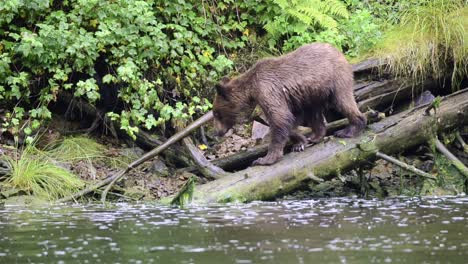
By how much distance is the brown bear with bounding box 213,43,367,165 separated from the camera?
11336 millimetres

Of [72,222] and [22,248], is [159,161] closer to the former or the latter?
[72,222]

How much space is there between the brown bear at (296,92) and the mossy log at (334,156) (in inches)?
11.9

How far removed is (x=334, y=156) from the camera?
430 inches

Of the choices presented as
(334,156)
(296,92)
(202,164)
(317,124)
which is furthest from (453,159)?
(202,164)

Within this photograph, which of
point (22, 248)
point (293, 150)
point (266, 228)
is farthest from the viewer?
point (293, 150)

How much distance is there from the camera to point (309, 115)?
1203 centimetres

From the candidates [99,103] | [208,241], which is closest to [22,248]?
[208,241]

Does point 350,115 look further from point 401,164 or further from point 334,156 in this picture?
point 401,164

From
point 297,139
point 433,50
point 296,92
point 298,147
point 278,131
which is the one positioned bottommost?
point 298,147

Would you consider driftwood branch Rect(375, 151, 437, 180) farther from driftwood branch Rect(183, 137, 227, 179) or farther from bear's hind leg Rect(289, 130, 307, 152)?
driftwood branch Rect(183, 137, 227, 179)

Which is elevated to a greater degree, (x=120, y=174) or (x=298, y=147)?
(x=298, y=147)

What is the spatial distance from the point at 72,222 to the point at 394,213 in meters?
3.68

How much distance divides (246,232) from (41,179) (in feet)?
14.5

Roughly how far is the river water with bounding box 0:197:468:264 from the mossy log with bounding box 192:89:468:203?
0.93 feet
